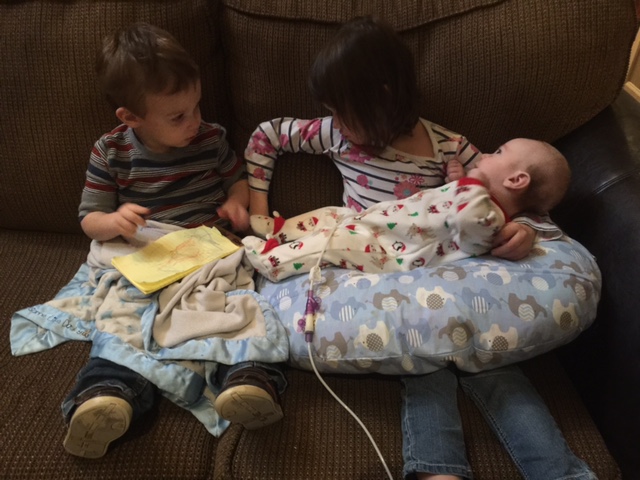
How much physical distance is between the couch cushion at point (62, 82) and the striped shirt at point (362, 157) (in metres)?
0.17

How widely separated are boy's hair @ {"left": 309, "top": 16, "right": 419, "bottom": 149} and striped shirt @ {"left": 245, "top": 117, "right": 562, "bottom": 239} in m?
0.10

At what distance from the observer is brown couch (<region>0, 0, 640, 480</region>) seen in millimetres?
973

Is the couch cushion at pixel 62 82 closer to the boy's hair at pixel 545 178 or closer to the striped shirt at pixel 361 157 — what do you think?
the striped shirt at pixel 361 157

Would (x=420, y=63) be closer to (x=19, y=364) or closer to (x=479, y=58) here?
(x=479, y=58)

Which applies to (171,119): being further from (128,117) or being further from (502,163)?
(502,163)

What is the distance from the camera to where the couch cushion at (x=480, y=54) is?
119 centimetres

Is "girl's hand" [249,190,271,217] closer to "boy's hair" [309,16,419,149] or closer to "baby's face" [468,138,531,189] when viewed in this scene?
"boy's hair" [309,16,419,149]

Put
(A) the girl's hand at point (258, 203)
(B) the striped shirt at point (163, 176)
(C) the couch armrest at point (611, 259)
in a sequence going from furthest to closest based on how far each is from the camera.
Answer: (A) the girl's hand at point (258, 203), (B) the striped shirt at point (163, 176), (C) the couch armrest at point (611, 259)

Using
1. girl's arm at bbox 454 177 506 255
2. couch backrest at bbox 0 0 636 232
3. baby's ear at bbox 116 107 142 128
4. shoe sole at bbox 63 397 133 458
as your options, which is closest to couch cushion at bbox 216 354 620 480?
shoe sole at bbox 63 397 133 458

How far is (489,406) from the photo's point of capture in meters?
1.02

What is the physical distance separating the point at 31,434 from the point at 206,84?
87 cm

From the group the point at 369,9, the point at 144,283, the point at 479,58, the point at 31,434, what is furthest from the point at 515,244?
the point at 31,434

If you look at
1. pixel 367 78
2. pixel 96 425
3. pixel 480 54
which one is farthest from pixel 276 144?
pixel 96 425

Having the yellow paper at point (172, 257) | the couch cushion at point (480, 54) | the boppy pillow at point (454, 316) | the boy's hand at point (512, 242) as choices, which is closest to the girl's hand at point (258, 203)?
the yellow paper at point (172, 257)
